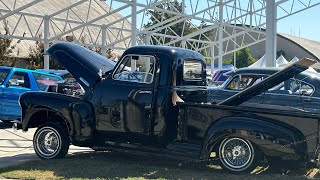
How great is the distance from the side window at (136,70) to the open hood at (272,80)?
4.88 feet

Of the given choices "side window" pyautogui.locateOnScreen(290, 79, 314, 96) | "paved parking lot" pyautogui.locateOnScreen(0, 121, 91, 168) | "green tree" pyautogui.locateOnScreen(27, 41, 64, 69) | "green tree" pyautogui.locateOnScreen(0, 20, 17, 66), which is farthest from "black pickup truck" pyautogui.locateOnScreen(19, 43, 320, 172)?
"green tree" pyautogui.locateOnScreen(27, 41, 64, 69)

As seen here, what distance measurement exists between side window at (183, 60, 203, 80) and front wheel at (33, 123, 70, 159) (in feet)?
8.36

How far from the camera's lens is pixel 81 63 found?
30.7 ft

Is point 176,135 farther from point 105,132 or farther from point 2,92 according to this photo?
point 2,92

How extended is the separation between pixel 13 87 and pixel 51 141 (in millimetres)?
5346

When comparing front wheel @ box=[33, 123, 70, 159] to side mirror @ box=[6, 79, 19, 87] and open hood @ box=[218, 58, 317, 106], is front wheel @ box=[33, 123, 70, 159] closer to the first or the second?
open hood @ box=[218, 58, 317, 106]

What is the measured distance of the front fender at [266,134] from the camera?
7.65 meters

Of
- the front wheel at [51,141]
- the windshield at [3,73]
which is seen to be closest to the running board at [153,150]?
the front wheel at [51,141]

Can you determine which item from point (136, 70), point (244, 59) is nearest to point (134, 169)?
point (136, 70)

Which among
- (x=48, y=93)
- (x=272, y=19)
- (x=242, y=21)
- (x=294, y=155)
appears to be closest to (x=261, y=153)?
(x=294, y=155)

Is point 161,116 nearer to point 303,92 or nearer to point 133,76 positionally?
point 133,76

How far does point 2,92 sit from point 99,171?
695 centimetres

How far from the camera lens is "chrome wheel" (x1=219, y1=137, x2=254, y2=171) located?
8047 millimetres

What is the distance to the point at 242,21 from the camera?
3453 centimetres
